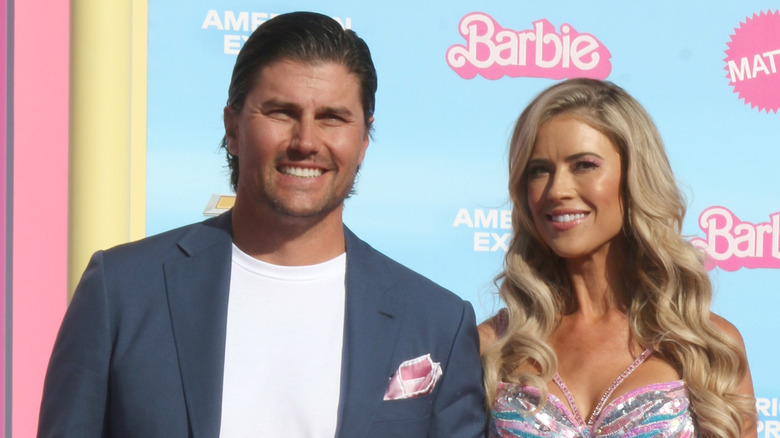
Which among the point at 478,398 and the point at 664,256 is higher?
the point at 664,256

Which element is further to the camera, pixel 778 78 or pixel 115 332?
pixel 778 78

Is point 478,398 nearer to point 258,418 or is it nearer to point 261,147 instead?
point 258,418

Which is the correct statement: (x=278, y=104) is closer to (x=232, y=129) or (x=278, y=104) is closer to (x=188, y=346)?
(x=232, y=129)

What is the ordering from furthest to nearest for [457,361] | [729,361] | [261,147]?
[729,361] < [457,361] < [261,147]

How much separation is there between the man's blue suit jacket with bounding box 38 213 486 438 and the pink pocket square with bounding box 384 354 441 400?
16mm

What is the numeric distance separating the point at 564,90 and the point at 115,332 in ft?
4.76

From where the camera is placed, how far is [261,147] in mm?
2084

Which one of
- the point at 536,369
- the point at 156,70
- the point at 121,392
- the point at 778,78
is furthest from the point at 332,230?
the point at 778,78

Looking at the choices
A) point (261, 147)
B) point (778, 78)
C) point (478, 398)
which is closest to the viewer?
point (261, 147)

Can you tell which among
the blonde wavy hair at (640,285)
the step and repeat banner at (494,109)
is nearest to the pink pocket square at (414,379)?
the blonde wavy hair at (640,285)

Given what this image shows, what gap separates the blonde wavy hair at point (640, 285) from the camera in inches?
103

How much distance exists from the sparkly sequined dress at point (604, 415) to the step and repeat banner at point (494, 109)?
1025 millimetres

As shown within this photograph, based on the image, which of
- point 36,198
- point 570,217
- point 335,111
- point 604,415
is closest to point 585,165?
point 570,217

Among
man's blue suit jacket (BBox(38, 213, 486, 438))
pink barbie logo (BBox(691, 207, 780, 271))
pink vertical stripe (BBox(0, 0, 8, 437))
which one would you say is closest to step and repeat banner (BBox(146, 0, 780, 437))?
pink barbie logo (BBox(691, 207, 780, 271))
